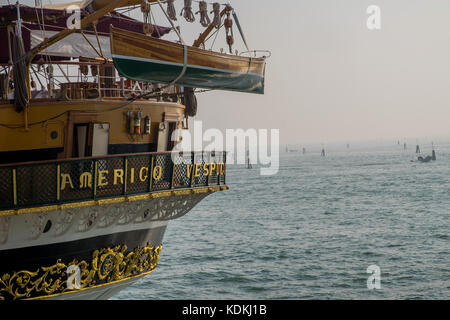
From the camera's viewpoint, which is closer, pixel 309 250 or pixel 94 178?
pixel 94 178

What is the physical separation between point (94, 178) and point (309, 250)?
33775mm

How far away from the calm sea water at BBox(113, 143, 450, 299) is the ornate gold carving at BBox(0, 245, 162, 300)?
50.1 ft

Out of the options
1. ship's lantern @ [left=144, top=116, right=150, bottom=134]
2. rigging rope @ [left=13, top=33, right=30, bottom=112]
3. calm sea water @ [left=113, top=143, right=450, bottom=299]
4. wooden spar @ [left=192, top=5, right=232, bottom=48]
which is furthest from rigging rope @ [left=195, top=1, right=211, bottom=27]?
calm sea water @ [left=113, top=143, right=450, bottom=299]

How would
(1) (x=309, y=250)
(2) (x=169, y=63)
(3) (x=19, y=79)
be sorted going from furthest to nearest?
1. (1) (x=309, y=250)
2. (2) (x=169, y=63)
3. (3) (x=19, y=79)

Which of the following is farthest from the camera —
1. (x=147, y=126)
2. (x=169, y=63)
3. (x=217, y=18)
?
(x=217, y=18)

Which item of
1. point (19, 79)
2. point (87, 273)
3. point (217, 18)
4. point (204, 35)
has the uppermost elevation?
point (217, 18)

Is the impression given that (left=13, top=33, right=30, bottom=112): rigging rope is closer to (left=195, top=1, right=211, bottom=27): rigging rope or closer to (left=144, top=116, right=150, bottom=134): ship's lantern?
(left=144, top=116, right=150, bottom=134): ship's lantern

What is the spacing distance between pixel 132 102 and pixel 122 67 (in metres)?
2.30

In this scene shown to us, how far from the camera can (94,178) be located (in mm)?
17266

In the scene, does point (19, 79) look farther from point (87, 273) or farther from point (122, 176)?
point (87, 273)

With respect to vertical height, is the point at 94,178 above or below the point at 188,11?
below

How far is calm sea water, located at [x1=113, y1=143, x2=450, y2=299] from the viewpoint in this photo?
120 feet

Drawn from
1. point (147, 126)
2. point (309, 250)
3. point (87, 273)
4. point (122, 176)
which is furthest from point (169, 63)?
point (309, 250)

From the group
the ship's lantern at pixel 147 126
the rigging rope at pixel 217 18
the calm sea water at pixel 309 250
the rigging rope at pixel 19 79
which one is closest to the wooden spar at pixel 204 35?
the rigging rope at pixel 217 18
